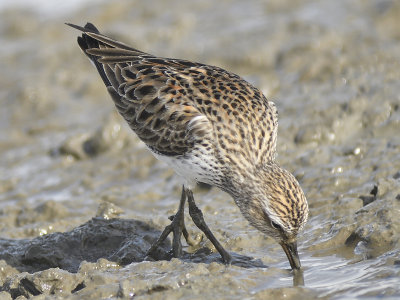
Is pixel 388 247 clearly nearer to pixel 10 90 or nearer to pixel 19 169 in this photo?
pixel 19 169

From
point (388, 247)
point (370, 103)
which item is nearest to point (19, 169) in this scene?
Result: point (370, 103)

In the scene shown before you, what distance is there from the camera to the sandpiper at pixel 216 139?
769 cm

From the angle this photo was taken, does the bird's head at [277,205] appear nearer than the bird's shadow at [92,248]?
Yes

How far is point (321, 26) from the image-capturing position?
45.2 feet

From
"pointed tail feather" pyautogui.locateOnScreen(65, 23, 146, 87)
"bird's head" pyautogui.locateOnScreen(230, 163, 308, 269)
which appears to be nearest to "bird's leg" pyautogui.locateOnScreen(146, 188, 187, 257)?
"bird's head" pyautogui.locateOnScreen(230, 163, 308, 269)

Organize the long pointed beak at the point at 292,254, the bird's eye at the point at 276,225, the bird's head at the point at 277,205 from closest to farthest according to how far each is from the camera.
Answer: the bird's head at the point at 277,205
the bird's eye at the point at 276,225
the long pointed beak at the point at 292,254

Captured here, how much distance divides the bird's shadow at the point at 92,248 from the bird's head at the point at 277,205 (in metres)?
0.69

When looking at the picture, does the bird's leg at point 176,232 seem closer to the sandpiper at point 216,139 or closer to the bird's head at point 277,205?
the sandpiper at point 216,139

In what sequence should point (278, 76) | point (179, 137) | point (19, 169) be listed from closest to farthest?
point (179, 137) → point (19, 169) → point (278, 76)

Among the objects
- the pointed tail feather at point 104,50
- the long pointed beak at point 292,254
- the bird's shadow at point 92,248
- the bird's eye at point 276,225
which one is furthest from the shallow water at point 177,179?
the pointed tail feather at point 104,50

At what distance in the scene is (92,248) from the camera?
353 inches

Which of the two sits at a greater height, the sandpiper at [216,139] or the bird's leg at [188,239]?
the sandpiper at [216,139]

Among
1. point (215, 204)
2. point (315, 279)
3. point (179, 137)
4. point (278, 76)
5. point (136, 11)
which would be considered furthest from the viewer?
Result: point (136, 11)

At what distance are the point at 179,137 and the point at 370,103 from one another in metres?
3.86
